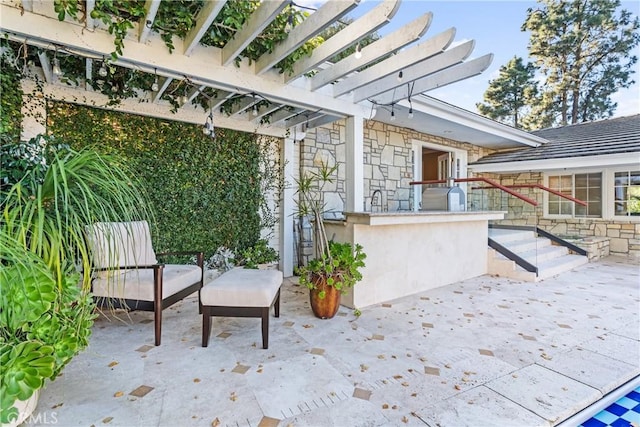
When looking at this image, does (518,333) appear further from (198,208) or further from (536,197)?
(536,197)

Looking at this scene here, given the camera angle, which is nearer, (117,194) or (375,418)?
(117,194)

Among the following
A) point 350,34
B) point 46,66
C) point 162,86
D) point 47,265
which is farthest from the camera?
point 162,86

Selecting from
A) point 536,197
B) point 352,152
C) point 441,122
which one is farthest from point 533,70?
point 352,152

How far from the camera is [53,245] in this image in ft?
5.19

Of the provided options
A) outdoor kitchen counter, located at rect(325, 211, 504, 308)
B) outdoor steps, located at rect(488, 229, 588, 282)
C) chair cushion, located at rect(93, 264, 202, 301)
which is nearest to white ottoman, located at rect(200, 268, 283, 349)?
chair cushion, located at rect(93, 264, 202, 301)

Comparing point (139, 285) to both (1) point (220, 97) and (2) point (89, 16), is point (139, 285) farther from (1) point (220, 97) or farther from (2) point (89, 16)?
(1) point (220, 97)

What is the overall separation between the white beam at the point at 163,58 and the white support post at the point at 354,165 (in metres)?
0.32

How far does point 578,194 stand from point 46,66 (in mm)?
11375

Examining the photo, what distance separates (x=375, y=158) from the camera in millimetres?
6547

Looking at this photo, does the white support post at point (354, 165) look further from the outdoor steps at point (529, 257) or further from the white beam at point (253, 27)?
the outdoor steps at point (529, 257)

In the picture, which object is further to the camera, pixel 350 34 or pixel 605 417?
pixel 350 34

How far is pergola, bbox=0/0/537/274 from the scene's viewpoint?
7.43 ft

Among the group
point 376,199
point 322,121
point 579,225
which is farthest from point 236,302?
point 579,225

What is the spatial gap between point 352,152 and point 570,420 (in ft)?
10.3
